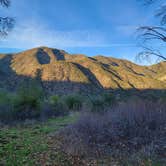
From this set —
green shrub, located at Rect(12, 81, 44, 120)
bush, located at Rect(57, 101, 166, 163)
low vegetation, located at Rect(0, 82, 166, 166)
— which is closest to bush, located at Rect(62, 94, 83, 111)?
green shrub, located at Rect(12, 81, 44, 120)

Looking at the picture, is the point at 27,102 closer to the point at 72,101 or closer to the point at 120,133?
the point at 72,101

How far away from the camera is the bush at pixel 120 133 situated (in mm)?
6660

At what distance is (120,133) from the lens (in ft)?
25.1

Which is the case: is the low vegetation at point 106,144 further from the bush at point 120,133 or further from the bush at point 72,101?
the bush at point 72,101

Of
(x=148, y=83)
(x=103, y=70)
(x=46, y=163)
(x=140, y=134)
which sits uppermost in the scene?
(x=103, y=70)

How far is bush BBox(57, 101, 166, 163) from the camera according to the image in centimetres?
666

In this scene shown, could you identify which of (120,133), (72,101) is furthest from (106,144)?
(72,101)

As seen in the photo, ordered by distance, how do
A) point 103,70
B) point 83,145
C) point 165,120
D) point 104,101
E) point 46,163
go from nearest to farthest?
point 46,163
point 83,145
point 165,120
point 104,101
point 103,70

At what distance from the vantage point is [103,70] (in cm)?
7438

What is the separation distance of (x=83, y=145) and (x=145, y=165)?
2.23 m

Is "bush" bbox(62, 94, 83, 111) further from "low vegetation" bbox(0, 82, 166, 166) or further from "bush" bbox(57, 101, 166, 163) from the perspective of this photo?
"bush" bbox(57, 101, 166, 163)

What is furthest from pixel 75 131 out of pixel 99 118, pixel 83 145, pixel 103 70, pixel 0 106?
pixel 103 70

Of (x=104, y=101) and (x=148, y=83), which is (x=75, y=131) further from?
(x=148, y=83)

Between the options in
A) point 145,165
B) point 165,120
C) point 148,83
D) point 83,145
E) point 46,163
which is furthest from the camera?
point 148,83
